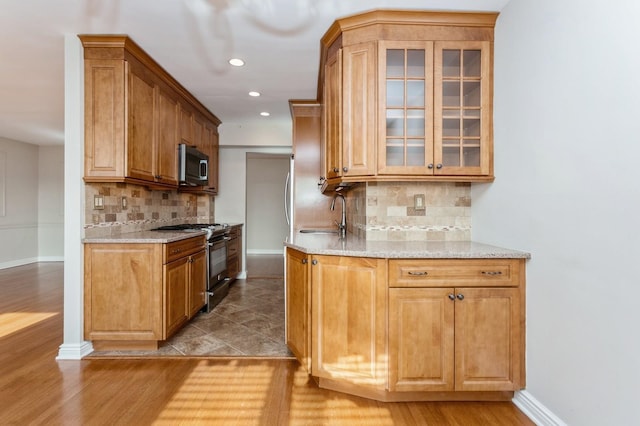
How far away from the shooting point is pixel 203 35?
2471mm

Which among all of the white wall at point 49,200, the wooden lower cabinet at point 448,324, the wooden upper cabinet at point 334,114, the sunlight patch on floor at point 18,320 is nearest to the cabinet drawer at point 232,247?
the sunlight patch on floor at point 18,320

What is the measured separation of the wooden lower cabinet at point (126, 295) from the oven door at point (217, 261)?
1.01m

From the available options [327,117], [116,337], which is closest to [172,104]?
[327,117]

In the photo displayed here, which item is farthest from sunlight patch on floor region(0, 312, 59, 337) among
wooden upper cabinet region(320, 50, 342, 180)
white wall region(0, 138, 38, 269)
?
white wall region(0, 138, 38, 269)

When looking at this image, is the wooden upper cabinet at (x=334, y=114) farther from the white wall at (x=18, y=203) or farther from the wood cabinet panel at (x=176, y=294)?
the white wall at (x=18, y=203)

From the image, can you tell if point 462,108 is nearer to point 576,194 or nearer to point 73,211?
point 576,194

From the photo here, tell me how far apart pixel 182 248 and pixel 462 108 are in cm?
252

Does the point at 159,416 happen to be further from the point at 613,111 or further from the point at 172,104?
the point at 172,104

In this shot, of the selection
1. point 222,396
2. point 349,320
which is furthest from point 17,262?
point 349,320

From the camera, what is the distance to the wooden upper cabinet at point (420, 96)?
7.37 ft

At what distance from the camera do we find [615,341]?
53.1 inches

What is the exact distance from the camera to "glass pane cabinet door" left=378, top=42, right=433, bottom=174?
2250 millimetres

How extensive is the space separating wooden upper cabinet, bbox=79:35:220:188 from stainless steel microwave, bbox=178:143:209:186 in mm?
507

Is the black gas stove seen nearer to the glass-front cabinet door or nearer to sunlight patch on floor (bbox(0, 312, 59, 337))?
sunlight patch on floor (bbox(0, 312, 59, 337))
